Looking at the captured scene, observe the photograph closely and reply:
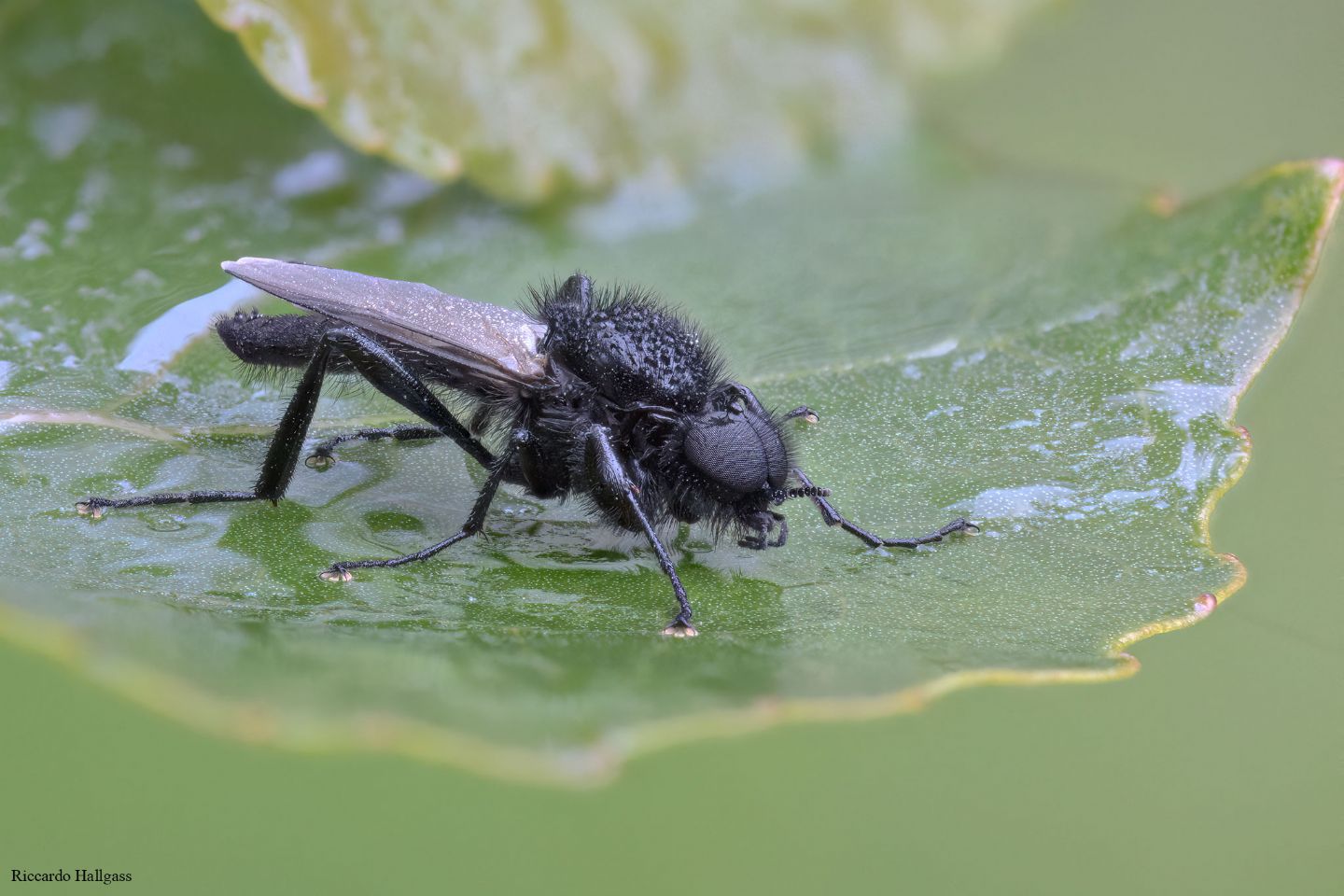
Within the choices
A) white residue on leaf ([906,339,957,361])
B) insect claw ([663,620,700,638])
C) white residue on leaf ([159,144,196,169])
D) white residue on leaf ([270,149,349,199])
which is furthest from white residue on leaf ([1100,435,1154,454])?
white residue on leaf ([159,144,196,169])

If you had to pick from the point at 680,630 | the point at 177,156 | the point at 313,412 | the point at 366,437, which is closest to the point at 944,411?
the point at 680,630

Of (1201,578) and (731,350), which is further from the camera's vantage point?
(731,350)

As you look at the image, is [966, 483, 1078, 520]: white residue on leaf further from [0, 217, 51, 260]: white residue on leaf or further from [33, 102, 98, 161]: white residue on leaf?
[33, 102, 98, 161]: white residue on leaf

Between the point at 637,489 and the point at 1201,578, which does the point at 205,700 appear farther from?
the point at 1201,578

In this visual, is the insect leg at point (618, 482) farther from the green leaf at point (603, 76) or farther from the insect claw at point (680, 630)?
the green leaf at point (603, 76)

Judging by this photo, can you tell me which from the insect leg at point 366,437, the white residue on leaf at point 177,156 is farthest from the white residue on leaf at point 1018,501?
the white residue on leaf at point 177,156

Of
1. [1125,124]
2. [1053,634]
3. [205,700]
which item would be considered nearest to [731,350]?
[1053,634]

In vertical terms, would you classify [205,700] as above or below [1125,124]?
below

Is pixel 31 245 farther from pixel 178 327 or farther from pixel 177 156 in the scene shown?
pixel 177 156
